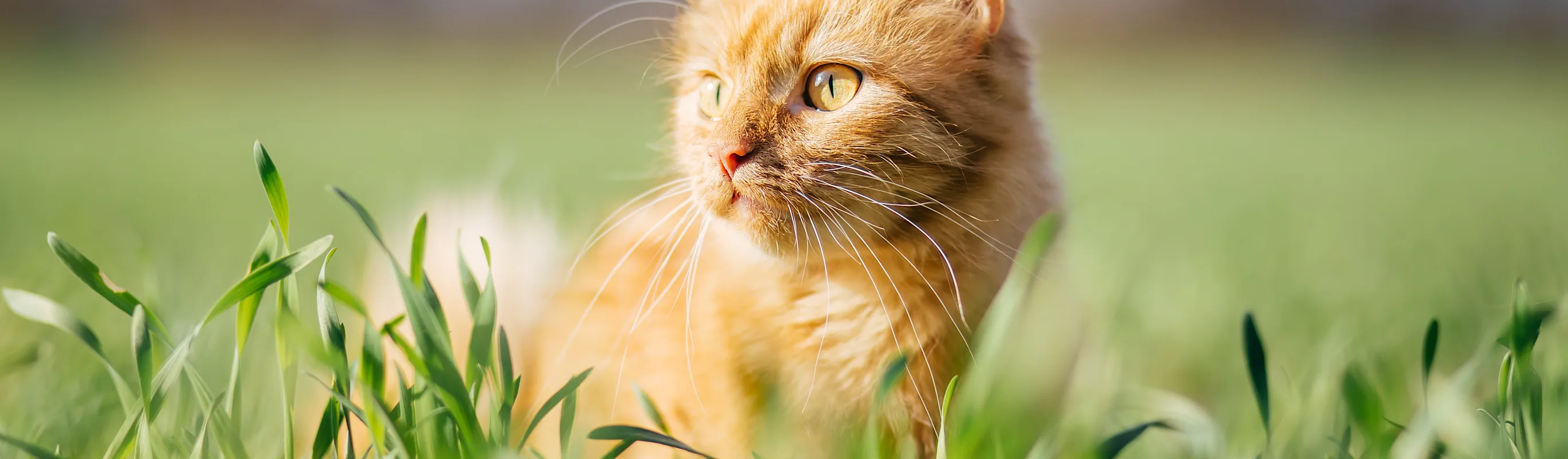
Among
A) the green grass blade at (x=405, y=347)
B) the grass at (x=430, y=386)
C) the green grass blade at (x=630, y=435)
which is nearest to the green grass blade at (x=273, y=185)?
the grass at (x=430, y=386)

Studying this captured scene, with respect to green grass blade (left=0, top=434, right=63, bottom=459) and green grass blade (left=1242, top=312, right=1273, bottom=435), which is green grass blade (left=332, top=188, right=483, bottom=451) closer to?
green grass blade (left=0, top=434, right=63, bottom=459)

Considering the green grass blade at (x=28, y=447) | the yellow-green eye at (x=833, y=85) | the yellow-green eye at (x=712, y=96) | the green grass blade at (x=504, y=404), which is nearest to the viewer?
the green grass blade at (x=28, y=447)

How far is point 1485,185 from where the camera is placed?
279 cm

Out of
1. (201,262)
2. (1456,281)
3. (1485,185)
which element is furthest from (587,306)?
(1485,185)

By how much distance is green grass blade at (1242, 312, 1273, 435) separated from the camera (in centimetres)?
67

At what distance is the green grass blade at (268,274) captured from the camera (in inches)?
24.8

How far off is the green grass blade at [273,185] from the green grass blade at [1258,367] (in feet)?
2.69

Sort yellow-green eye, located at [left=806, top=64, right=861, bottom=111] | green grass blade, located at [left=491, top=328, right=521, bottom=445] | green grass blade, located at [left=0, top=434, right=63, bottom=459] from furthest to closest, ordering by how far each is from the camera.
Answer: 1. yellow-green eye, located at [left=806, top=64, right=861, bottom=111]
2. green grass blade, located at [left=491, top=328, right=521, bottom=445]
3. green grass blade, located at [left=0, top=434, right=63, bottom=459]

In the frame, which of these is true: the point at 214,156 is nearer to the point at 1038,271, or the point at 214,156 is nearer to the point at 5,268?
the point at 5,268

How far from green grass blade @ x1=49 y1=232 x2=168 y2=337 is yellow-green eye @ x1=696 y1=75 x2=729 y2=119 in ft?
1.83

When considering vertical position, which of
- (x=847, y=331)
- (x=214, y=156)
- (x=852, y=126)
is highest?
(x=214, y=156)

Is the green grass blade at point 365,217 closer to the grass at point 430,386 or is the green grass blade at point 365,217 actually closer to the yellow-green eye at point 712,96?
the grass at point 430,386

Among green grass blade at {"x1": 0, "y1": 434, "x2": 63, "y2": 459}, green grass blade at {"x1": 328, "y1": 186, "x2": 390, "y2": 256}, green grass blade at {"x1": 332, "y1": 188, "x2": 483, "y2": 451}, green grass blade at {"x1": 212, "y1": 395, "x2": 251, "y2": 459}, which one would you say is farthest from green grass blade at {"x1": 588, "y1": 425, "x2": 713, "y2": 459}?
green grass blade at {"x1": 0, "y1": 434, "x2": 63, "y2": 459}

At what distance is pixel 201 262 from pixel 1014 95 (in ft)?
5.80
